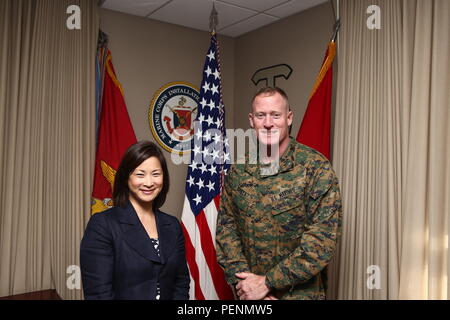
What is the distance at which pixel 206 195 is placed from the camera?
2887 millimetres

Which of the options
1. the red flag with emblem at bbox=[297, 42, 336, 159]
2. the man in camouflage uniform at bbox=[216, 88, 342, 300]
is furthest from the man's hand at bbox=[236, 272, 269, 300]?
the red flag with emblem at bbox=[297, 42, 336, 159]

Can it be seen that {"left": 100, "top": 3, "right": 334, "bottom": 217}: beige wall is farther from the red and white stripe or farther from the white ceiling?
the red and white stripe

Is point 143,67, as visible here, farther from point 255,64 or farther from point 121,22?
point 255,64

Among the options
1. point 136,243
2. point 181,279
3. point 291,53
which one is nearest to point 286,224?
point 181,279

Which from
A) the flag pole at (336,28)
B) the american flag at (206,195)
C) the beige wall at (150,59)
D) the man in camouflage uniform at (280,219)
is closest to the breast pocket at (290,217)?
the man in camouflage uniform at (280,219)

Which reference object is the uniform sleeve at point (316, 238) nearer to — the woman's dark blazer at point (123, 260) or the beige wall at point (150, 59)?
the woman's dark blazer at point (123, 260)

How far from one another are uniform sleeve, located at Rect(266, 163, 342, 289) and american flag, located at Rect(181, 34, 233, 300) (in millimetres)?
1081

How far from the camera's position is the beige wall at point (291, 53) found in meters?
2.92

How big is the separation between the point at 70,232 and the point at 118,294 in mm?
1311

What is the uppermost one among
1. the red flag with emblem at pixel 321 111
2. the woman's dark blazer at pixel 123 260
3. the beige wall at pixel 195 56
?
the beige wall at pixel 195 56

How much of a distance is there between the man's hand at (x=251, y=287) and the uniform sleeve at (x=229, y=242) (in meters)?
0.03

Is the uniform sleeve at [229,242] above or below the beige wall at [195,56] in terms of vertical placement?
below

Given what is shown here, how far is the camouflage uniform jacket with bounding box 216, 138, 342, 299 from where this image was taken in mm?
1766

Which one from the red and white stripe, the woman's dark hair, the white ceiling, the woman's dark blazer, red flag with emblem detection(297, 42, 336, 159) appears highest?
the white ceiling
